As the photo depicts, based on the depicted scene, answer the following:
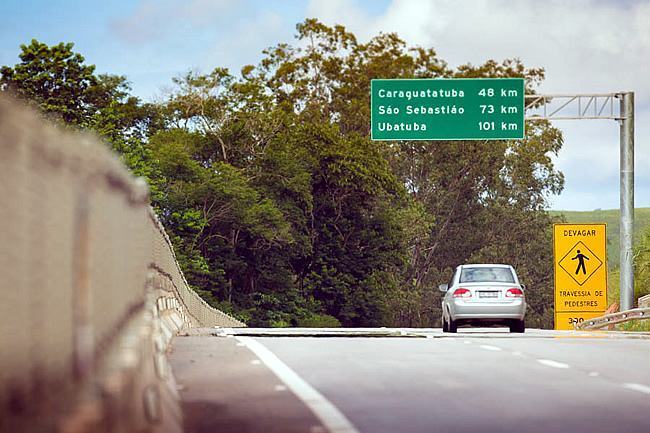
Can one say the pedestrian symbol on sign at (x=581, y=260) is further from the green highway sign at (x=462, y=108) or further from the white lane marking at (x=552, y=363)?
the white lane marking at (x=552, y=363)

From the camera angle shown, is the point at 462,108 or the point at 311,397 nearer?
the point at 311,397

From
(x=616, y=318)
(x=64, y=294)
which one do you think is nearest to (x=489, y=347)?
(x=64, y=294)

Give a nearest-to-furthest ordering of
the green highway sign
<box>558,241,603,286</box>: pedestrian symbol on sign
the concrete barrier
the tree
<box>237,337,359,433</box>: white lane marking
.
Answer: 1. the concrete barrier
2. <box>237,337,359,433</box>: white lane marking
3. <box>558,241,603,286</box>: pedestrian symbol on sign
4. the green highway sign
5. the tree

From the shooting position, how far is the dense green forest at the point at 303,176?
69.2 m

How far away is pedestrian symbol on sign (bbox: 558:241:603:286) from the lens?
4131 cm

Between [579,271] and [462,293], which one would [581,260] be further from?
[462,293]

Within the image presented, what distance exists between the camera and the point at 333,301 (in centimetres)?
7588

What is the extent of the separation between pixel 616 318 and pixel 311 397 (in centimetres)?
2858

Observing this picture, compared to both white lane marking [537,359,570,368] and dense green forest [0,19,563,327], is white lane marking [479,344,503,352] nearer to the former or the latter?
white lane marking [537,359,570,368]

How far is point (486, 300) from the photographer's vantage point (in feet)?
101

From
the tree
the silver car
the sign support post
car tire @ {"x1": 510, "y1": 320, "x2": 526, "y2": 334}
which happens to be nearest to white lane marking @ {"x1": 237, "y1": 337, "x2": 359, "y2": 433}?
the silver car

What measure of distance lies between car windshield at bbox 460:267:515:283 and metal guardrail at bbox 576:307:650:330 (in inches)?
270

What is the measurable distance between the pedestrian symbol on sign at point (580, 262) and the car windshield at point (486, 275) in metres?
10.2

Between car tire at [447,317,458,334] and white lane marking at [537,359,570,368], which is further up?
white lane marking at [537,359,570,368]
